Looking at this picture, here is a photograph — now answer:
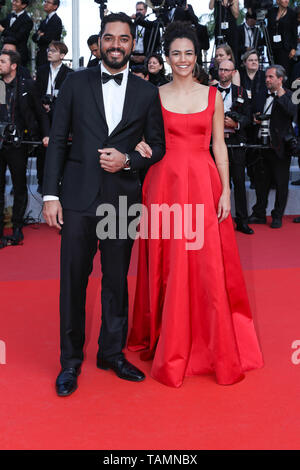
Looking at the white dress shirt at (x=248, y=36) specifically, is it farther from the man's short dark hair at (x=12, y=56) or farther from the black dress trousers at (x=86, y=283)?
the black dress trousers at (x=86, y=283)

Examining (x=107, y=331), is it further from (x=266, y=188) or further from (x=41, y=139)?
(x=266, y=188)

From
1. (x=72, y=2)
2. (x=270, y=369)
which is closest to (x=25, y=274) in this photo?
(x=270, y=369)

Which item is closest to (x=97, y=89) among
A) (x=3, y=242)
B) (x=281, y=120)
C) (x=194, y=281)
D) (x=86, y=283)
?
(x=86, y=283)

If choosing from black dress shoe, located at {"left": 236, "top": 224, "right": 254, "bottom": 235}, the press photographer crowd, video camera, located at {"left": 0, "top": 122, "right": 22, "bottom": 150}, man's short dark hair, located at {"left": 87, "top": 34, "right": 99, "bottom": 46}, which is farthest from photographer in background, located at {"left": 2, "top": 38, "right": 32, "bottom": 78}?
black dress shoe, located at {"left": 236, "top": 224, "right": 254, "bottom": 235}

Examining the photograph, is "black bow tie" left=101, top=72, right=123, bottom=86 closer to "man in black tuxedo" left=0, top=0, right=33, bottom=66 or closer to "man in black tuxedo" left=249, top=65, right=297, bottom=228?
"man in black tuxedo" left=249, top=65, right=297, bottom=228

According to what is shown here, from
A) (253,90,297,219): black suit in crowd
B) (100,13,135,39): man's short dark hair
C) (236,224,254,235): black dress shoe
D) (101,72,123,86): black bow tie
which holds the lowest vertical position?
(236,224,254,235): black dress shoe

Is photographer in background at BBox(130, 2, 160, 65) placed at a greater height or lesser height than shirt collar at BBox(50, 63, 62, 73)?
greater

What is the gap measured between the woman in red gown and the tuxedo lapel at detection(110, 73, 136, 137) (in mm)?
280

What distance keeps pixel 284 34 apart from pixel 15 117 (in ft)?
13.6

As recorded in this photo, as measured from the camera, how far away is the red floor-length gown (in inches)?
106

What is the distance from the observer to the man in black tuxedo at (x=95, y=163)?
2438 millimetres

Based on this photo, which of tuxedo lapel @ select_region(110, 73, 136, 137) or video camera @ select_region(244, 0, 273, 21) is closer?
tuxedo lapel @ select_region(110, 73, 136, 137)

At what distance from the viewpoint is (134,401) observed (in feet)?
8.04

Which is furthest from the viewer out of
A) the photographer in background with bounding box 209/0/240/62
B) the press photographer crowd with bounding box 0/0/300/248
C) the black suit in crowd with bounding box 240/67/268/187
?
the photographer in background with bounding box 209/0/240/62
